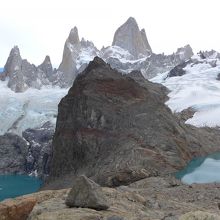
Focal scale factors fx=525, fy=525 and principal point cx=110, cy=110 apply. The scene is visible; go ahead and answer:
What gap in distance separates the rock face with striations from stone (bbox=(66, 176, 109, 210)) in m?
40.2

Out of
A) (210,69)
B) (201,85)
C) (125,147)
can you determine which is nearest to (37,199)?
(125,147)

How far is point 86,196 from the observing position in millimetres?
15039

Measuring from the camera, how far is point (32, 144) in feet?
522

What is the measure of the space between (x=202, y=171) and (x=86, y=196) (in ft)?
131

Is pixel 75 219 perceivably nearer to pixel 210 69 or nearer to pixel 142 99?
pixel 142 99

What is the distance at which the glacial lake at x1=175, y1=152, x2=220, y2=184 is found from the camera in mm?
46737

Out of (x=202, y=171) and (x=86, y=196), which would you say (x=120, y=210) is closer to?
(x=86, y=196)

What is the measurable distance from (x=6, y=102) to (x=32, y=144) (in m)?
27.5

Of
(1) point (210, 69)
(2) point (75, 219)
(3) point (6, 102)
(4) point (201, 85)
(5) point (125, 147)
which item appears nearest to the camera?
(2) point (75, 219)

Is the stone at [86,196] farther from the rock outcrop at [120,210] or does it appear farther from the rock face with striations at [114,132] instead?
the rock face with striations at [114,132]

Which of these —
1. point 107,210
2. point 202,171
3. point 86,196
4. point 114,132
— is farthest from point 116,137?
point 86,196

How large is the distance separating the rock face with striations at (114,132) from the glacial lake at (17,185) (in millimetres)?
24557

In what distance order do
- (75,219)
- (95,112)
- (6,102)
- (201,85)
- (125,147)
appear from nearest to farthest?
(75,219) → (125,147) → (95,112) → (201,85) → (6,102)

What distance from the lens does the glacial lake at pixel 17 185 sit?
3955 inches
